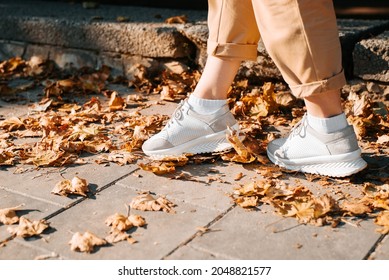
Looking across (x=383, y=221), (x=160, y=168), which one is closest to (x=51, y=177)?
(x=160, y=168)

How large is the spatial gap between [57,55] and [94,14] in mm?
389

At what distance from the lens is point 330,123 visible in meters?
2.46

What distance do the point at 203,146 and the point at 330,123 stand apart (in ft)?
1.99

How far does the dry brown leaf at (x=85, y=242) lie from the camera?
206 centimetres

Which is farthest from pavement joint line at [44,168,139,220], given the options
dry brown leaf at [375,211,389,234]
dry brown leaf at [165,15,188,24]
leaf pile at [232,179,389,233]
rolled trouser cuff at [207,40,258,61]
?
dry brown leaf at [165,15,188,24]

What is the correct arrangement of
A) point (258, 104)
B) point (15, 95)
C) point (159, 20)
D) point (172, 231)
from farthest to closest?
1. point (159, 20)
2. point (15, 95)
3. point (258, 104)
4. point (172, 231)

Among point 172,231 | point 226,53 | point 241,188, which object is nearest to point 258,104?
point 226,53

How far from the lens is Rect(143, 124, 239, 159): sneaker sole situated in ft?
9.14

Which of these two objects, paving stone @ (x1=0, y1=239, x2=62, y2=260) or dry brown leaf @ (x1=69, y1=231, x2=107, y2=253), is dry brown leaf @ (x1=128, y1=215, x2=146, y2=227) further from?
paving stone @ (x1=0, y1=239, x2=62, y2=260)

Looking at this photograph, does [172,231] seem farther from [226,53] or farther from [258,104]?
[258,104]

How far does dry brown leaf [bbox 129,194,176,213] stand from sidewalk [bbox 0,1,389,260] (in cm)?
3

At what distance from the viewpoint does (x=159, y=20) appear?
418cm

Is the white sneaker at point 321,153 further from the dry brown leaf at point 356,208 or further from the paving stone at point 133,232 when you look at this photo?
the paving stone at point 133,232

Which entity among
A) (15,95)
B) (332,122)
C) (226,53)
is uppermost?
(226,53)
